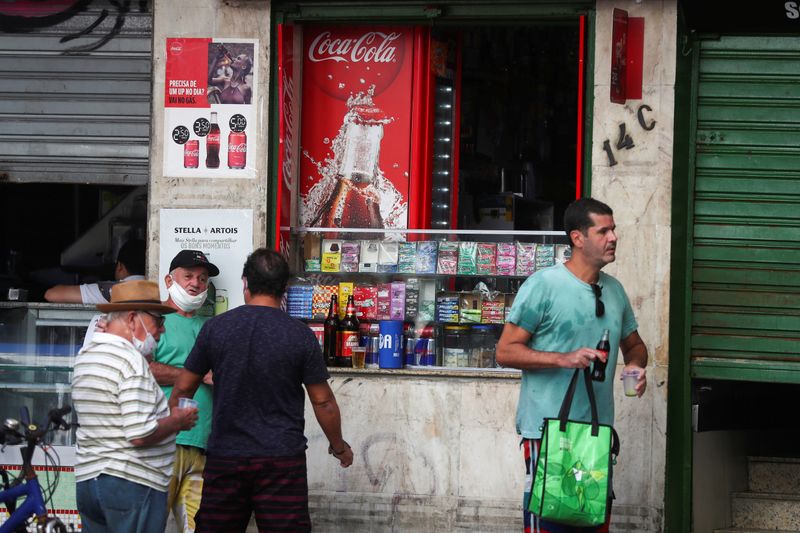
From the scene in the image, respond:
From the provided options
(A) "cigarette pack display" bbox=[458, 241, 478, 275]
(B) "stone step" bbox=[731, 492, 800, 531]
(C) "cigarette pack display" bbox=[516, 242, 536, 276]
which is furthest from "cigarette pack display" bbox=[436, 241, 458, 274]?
(B) "stone step" bbox=[731, 492, 800, 531]

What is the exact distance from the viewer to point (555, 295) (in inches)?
207

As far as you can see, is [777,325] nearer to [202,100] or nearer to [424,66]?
[424,66]

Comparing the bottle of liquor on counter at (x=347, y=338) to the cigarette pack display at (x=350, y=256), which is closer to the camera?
the bottle of liquor on counter at (x=347, y=338)

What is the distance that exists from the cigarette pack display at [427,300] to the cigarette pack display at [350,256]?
18.2 inches

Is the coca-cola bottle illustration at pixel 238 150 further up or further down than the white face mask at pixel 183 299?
further up

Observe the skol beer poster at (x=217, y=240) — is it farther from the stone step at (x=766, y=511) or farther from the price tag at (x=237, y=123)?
the stone step at (x=766, y=511)

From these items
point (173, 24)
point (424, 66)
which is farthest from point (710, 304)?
point (173, 24)

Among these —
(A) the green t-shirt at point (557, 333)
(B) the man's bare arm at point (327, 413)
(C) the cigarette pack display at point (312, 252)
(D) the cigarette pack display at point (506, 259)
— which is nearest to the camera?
(A) the green t-shirt at point (557, 333)

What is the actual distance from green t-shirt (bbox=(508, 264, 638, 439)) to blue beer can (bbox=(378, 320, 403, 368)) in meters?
2.46

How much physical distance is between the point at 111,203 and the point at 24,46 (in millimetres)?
1409

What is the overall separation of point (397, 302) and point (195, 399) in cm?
197

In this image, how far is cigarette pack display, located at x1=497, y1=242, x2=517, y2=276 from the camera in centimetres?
782

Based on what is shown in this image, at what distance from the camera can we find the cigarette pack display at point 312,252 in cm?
806

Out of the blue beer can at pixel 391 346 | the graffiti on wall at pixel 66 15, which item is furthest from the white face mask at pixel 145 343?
the graffiti on wall at pixel 66 15
